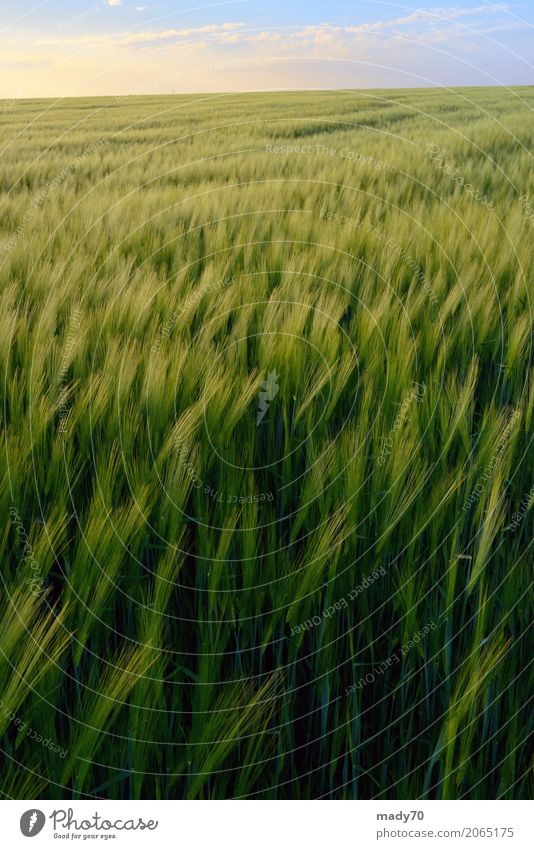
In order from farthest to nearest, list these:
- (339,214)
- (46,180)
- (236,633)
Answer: (46,180) < (339,214) < (236,633)

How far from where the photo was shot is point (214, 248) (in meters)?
1.85

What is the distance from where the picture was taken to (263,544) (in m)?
0.95

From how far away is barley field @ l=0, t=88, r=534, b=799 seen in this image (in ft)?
2.52

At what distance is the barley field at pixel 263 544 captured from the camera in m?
0.77

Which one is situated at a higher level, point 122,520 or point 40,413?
point 40,413

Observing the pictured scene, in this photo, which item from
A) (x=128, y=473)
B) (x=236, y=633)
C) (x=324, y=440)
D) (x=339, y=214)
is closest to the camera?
(x=236, y=633)

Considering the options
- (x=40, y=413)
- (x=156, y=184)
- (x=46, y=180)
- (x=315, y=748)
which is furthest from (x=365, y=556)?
(x=46, y=180)

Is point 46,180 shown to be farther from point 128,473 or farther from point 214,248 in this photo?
point 128,473

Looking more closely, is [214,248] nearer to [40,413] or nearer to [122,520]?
[40,413]

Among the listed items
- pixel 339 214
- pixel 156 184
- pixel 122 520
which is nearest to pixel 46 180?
pixel 156 184

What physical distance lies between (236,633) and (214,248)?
1.29 m

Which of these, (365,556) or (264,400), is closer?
(365,556)
